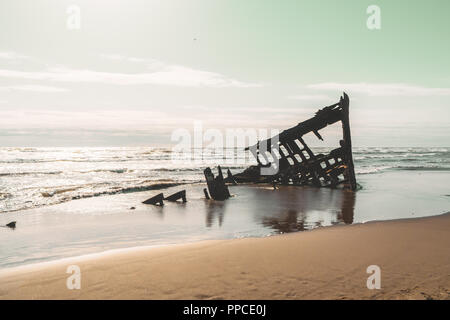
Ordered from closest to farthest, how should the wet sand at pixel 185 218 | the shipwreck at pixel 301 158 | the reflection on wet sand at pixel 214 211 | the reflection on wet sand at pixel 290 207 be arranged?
the wet sand at pixel 185 218 → the reflection on wet sand at pixel 290 207 → the reflection on wet sand at pixel 214 211 → the shipwreck at pixel 301 158

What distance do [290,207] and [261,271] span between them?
7.80 metres

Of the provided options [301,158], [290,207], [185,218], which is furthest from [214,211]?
[301,158]

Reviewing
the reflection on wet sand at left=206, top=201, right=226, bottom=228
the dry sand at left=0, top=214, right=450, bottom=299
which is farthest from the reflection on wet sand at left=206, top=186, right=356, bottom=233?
the dry sand at left=0, top=214, right=450, bottom=299

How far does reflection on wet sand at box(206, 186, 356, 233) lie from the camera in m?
9.55

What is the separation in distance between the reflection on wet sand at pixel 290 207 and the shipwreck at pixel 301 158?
3.17ft

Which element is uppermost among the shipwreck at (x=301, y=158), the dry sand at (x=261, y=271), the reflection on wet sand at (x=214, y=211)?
the shipwreck at (x=301, y=158)

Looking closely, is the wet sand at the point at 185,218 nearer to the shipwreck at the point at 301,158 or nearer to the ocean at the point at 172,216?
the ocean at the point at 172,216

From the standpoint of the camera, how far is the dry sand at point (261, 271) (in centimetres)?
411

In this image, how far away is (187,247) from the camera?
661 cm

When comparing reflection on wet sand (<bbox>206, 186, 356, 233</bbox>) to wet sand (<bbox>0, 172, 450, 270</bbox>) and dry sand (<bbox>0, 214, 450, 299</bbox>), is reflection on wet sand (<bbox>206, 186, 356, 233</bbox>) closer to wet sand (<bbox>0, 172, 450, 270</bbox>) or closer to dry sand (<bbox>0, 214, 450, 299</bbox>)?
wet sand (<bbox>0, 172, 450, 270</bbox>)

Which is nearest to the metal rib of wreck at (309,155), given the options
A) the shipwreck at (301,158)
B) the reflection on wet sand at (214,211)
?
the shipwreck at (301,158)

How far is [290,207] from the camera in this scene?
488 inches

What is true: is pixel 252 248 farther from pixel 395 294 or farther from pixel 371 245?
pixel 395 294
